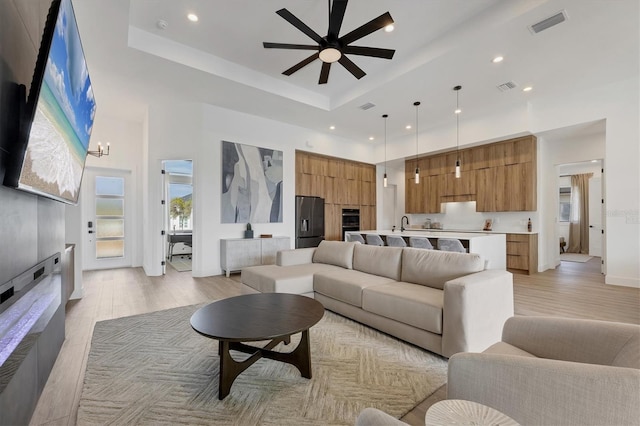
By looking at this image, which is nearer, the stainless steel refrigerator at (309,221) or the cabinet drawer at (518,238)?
the cabinet drawer at (518,238)

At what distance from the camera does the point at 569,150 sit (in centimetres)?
624

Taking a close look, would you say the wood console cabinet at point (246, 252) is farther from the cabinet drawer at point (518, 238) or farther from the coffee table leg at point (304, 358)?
the cabinet drawer at point (518, 238)

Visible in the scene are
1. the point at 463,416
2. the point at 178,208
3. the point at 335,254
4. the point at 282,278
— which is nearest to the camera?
the point at 463,416

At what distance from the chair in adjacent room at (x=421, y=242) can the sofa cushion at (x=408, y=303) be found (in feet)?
6.70

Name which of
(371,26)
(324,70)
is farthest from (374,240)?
(371,26)

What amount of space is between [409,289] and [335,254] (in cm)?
142

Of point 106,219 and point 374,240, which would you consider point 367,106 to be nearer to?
point 374,240

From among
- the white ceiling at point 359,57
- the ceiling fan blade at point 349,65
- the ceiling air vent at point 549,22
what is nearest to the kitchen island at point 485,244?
the white ceiling at point 359,57

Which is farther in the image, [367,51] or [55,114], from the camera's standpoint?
[367,51]

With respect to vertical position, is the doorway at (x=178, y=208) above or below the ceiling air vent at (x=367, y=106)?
below

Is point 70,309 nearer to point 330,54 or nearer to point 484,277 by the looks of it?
point 330,54

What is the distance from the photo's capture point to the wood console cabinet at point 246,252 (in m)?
5.42

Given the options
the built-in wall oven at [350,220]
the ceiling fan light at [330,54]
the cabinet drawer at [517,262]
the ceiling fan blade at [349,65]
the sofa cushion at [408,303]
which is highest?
the ceiling fan blade at [349,65]

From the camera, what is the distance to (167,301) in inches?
151
